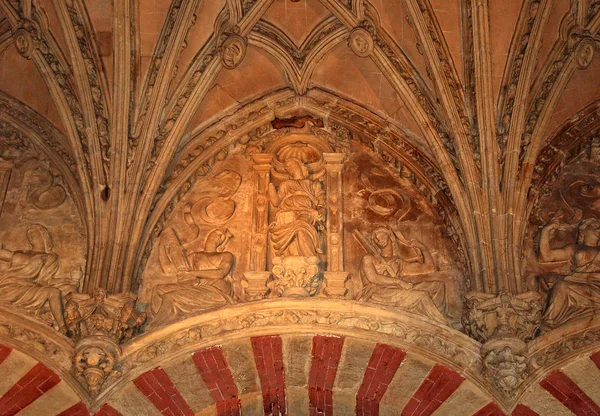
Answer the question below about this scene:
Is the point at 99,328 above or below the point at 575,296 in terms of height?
below

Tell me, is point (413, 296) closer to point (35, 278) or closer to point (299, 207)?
point (299, 207)

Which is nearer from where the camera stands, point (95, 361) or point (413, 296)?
point (95, 361)

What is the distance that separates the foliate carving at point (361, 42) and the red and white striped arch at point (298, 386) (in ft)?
13.8

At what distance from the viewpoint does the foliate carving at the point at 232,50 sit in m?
15.8

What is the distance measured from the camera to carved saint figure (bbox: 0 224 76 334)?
552 inches

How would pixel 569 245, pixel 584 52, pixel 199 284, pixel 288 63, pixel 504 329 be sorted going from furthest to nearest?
pixel 288 63 → pixel 584 52 → pixel 569 245 → pixel 199 284 → pixel 504 329

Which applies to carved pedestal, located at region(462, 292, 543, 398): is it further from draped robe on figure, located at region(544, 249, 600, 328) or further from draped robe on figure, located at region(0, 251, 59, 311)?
draped robe on figure, located at region(0, 251, 59, 311)

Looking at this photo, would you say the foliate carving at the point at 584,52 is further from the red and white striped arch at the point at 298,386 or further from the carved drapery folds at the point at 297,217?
the red and white striped arch at the point at 298,386

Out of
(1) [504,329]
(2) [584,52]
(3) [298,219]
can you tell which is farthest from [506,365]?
(2) [584,52]

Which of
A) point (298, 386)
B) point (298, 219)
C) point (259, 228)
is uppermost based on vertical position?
point (298, 219)

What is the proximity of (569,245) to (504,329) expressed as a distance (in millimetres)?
1837

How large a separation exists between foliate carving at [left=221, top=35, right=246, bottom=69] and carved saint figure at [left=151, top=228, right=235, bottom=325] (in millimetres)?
2364

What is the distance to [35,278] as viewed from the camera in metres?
14.4

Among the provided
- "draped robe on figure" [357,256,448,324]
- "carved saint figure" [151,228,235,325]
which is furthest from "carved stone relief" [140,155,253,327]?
"draped robe on figure" [357,256,448,324]
